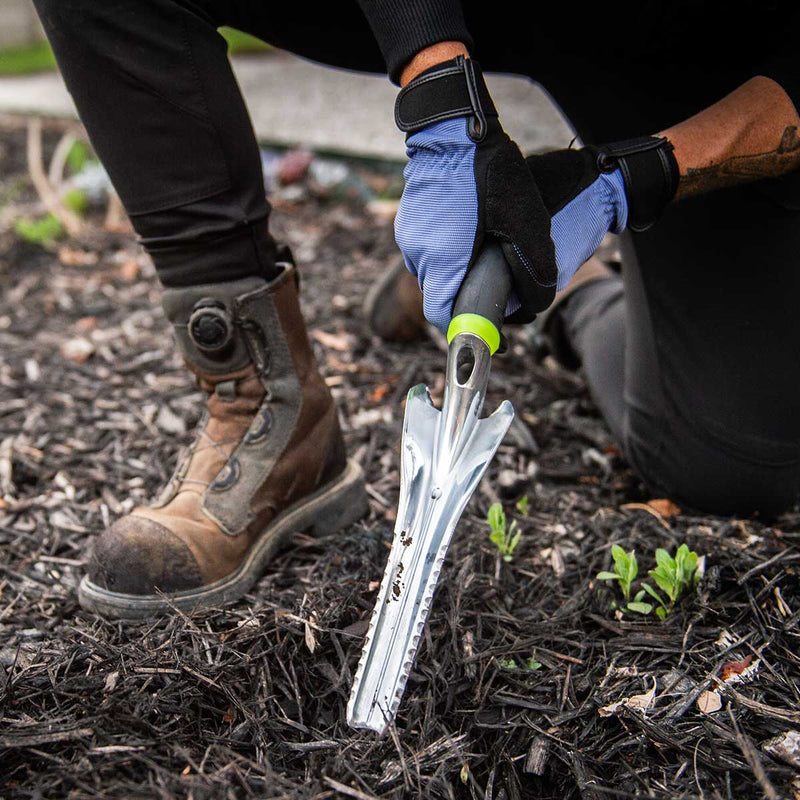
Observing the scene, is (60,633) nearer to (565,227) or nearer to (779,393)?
(565,227)

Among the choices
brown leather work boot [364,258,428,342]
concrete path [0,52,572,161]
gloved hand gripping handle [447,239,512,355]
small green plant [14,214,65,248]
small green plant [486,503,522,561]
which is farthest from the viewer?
small green plant [14,214,65,248]

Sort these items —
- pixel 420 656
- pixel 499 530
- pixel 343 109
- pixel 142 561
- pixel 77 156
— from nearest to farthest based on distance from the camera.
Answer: pixel 420 656, pixel 142 561, pixel 499 530, pixel 343 109, pixel 77 156

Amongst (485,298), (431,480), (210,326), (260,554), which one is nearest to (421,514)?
(431,480)

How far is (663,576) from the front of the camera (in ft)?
4.78

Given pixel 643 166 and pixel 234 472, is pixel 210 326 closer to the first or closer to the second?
pixel 234 472

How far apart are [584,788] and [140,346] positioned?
223 centimetres

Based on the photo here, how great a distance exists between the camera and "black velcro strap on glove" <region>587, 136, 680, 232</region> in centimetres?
142

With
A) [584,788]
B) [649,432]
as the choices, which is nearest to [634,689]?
[584,788]

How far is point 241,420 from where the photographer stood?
1674 millimetres

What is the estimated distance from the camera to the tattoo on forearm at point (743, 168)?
1473mm

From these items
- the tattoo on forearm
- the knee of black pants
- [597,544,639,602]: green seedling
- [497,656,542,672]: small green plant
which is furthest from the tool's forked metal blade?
the knee of black pants

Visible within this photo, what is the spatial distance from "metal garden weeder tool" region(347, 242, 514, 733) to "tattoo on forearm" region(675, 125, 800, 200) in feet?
1.51

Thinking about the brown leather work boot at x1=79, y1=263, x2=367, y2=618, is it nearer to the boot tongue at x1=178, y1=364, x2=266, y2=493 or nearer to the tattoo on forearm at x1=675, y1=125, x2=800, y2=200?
the boot tongue at x1=178, y1=364, x2=266, y2=493

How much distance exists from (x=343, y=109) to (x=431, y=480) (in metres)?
3.33
